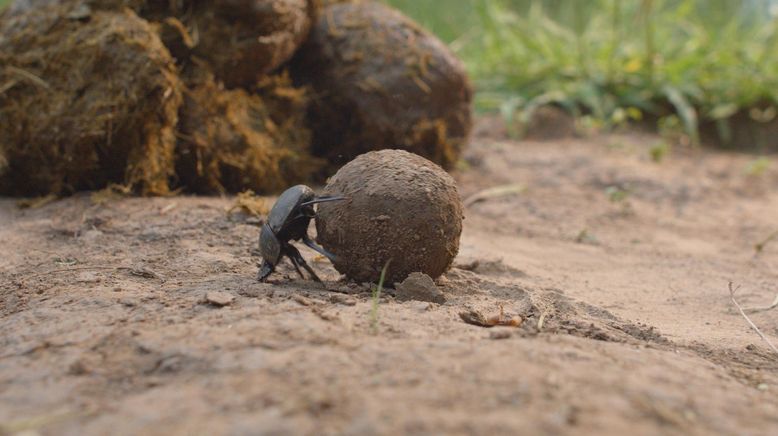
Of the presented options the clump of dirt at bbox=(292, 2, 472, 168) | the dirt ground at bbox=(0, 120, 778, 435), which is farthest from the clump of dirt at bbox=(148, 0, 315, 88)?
the dirt ground at bbox=(0, 120, 778, 435)

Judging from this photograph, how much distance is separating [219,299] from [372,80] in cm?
267

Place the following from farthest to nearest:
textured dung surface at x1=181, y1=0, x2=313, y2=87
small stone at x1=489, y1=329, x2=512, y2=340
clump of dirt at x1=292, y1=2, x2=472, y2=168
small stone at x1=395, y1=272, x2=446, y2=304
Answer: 1. clump of dirt at x1=292, y1=2, x2=472, y2=168
2. textured dung surface at x1=181, y1=0, x2=313, y2=87
3. small stone at x1=395, y1=272, x2=446, y2=304
4. small stone at x1=489, y1=329, x2=512, y2=340

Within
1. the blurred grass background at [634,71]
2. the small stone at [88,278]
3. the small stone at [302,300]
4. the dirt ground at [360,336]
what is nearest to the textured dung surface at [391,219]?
the dirt ground at [360,336]

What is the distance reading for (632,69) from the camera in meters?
6.87

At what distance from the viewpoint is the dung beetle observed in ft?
8.86

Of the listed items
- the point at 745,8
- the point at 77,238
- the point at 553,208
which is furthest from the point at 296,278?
the point at 745,8

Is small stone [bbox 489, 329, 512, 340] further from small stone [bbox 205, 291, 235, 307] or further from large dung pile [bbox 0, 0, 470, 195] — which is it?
large dung pile [bbox 0, 0, 470, 195]

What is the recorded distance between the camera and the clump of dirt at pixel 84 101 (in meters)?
3.93

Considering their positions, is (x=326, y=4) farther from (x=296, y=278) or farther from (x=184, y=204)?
(x=296, y=278)

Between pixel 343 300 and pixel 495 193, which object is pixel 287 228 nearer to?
pixel 343 300

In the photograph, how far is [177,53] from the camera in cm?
425

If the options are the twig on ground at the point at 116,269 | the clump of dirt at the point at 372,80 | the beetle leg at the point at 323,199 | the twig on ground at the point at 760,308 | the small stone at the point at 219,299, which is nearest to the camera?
the small stone at the point at 219,299

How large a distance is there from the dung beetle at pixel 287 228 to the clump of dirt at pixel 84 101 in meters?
1.53

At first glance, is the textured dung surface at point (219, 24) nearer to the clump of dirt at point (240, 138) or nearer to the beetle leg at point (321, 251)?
the clump of dirt at point (240, 138)
